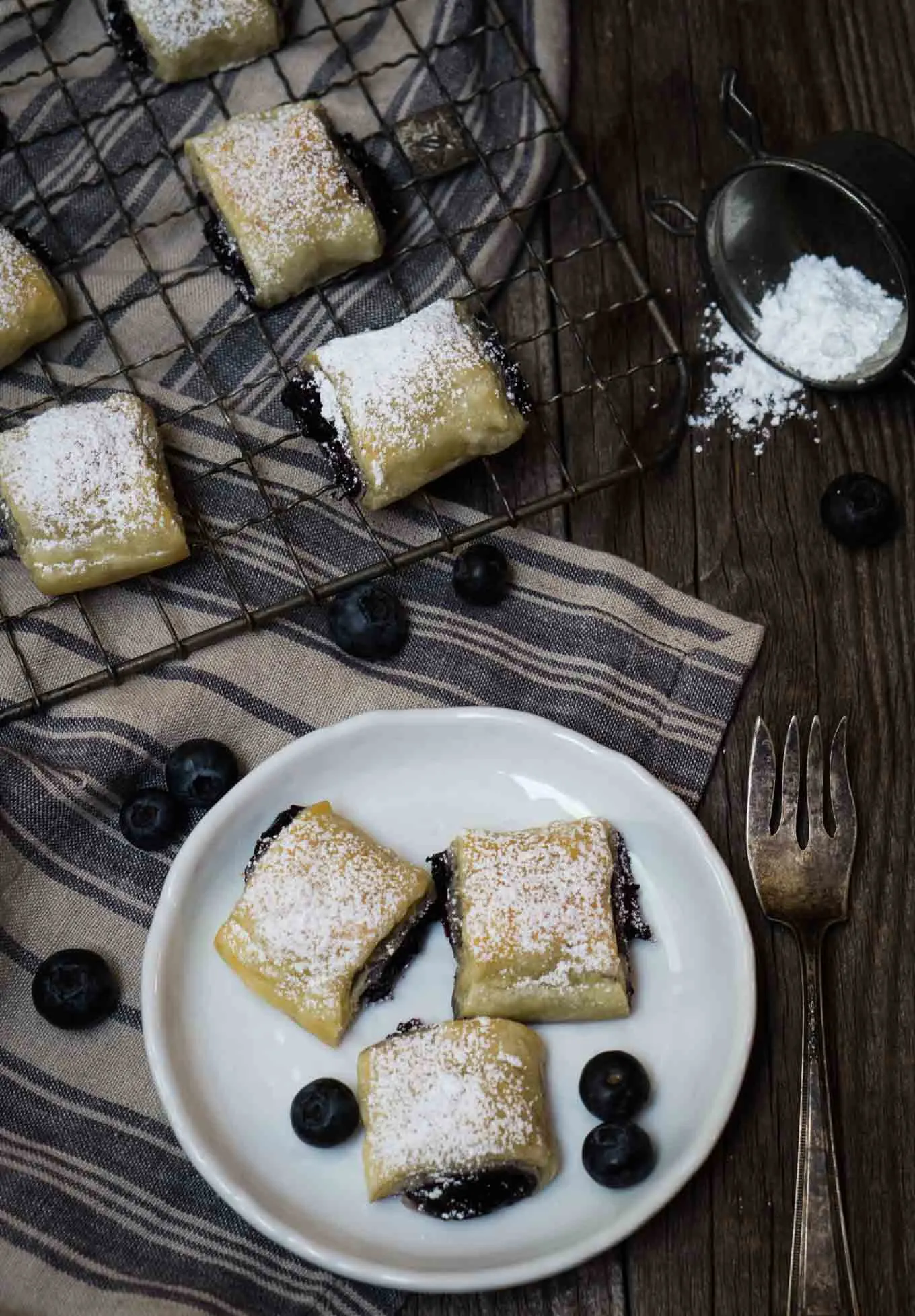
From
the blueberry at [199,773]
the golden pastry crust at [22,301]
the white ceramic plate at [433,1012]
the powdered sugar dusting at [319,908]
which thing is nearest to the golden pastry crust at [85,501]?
the golden pastry crust at [22,301]

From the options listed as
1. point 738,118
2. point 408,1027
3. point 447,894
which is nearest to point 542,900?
point 447,894

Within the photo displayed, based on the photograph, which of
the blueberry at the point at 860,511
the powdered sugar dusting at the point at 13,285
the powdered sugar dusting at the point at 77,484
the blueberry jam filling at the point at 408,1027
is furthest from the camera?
the blueberry at the point at 860,511

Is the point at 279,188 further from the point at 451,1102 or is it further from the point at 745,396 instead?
the point at 451,1102

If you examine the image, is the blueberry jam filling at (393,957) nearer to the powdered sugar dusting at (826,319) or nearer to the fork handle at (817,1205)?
the fork handle at (817,1205)

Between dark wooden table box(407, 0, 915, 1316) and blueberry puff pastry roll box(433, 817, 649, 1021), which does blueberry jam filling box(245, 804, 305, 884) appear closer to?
blueberry puff pastry roll box(433, 817, 649, 1021)

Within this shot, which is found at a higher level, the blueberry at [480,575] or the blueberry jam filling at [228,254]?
the blueberry jam filling at [228,254]

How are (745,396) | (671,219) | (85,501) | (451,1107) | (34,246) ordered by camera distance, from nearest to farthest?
(451,1107) < (85,501) < (34,246) < (745,396) < (671,219)
